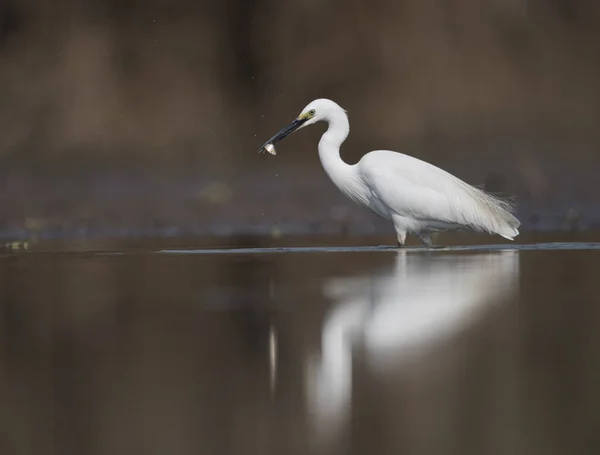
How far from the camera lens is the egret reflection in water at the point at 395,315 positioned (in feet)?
15.9

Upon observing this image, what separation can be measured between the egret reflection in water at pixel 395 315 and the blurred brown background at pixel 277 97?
20.8 ft

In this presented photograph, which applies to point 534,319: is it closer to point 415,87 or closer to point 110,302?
point 110,302

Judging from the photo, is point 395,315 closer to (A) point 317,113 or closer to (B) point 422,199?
(B) point 422,199

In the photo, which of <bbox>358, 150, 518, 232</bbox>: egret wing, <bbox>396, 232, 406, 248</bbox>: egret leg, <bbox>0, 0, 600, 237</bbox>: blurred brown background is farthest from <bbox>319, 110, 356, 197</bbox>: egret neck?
<bbox>0, 0, 600, 237</bbox>: blurred brown background

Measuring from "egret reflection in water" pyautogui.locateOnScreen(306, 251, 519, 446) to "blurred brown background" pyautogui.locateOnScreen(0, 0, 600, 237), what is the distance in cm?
635

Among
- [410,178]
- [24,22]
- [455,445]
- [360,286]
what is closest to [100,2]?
[24,22]

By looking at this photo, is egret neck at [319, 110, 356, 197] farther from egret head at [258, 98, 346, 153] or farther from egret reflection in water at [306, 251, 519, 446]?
egret reflection in water at [306, 251, 519, 446]

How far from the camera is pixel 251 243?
13.2 m

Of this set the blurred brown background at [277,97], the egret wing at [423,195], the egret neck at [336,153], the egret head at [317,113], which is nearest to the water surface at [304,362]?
the egret wing at [423,195]

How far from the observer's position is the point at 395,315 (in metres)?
6.57

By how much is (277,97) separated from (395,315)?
11050 mm

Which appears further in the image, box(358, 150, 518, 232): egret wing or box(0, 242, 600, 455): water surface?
box(358, 150, 518, 232): egret wing

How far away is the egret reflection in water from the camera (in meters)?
4.83

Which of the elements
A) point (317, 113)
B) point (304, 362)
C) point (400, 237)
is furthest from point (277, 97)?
point (304, 362)
